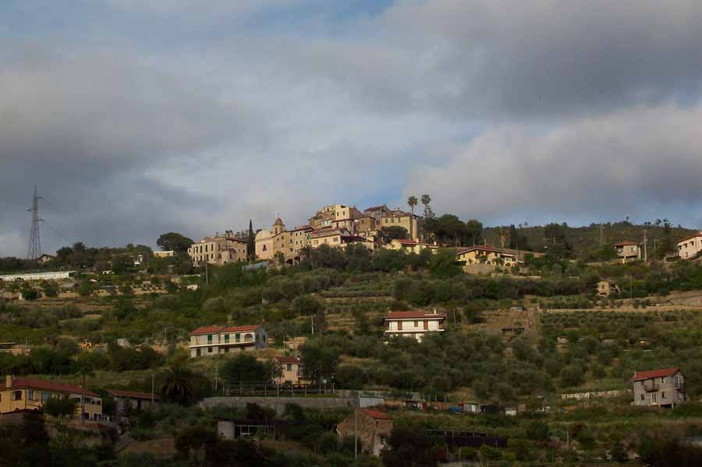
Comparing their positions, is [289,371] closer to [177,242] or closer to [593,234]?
[177,242]

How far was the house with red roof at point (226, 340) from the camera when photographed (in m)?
83.8

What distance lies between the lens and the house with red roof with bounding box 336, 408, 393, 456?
192ft

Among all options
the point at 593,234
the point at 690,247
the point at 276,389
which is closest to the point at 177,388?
the point at 276,389

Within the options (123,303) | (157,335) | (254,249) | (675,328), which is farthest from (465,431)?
(254,249)

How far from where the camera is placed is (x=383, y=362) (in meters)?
77.5

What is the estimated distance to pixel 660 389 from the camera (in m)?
66.8

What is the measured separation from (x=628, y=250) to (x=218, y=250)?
46646mm

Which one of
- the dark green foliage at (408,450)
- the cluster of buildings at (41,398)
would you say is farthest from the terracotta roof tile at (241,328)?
the dark green foliage at (408,450)

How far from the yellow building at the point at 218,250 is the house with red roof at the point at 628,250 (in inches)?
1646

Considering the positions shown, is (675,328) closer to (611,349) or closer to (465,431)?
(611,349)

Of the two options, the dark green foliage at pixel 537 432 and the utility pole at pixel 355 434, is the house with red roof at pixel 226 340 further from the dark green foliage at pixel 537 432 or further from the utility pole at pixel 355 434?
the dark green foliage at pixel 537 432

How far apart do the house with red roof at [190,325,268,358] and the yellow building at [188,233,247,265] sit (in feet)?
149

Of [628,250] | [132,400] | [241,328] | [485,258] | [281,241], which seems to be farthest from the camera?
[281,241]

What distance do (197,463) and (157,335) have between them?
3886cm
